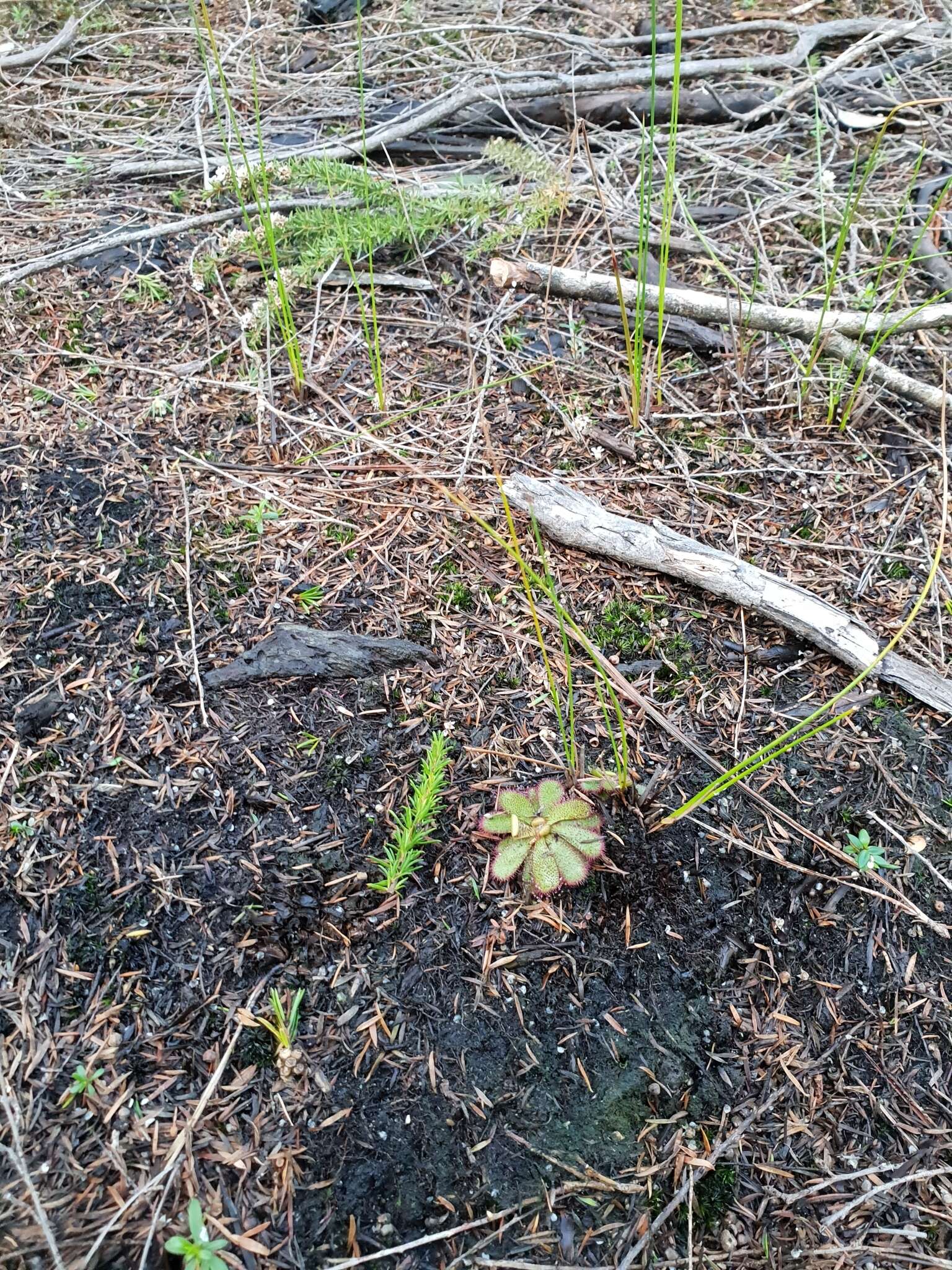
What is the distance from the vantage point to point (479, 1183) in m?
1.29

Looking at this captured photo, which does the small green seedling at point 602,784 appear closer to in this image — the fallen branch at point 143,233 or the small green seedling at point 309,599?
the small green seedling at point 309,599

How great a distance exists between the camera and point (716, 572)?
76.5 inches

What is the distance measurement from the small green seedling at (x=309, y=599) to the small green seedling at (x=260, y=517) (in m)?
0.24

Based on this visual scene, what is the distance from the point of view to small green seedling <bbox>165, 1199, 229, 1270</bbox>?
45.9 inches

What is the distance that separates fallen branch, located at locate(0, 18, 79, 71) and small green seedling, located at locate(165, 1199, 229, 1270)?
424cm

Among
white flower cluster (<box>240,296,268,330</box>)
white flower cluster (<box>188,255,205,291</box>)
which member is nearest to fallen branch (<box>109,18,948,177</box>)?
white flower cluster (<box>188,255,205,291</box>)

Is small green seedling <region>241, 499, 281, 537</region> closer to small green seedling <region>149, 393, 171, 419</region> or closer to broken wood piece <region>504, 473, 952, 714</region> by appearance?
small green seedling <region>149, 393, 171, 419</region>

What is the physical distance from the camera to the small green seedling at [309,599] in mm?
1925

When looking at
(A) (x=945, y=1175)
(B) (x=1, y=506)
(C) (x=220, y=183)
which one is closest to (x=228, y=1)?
(C) (x=220, y=183)

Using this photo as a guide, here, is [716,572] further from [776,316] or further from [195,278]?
[195,278]

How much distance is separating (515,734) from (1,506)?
1.48 metres

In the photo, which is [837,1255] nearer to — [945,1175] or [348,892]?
[945,1175]

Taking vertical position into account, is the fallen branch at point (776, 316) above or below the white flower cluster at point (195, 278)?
below

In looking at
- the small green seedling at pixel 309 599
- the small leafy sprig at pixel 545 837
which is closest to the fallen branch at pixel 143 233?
the small green seedling at pixel 309 599
